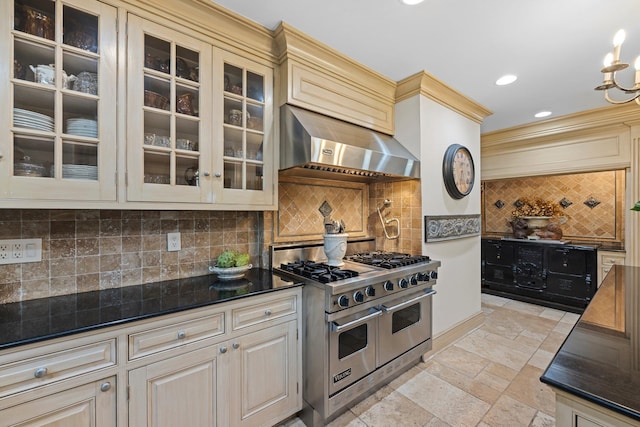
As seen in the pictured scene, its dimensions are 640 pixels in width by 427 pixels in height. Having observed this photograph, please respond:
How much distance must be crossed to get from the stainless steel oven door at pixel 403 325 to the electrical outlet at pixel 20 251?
208 cm

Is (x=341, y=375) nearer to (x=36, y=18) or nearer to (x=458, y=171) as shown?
(x=458, y=171)

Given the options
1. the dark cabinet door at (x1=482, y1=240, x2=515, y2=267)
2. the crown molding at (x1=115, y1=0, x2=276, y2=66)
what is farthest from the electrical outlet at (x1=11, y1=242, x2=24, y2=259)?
the dark cabinet door at (x1=482, y1=240, x2=515, y2=267)

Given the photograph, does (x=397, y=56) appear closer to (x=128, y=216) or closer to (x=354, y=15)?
(x=354, y=15)

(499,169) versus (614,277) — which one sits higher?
(499,169)

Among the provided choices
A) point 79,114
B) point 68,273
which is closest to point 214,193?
point 79,114

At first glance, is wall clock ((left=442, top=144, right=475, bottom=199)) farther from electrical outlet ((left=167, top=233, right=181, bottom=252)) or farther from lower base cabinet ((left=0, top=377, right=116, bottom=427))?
lower base cabinet ((left=0, top=377, right=116, bottom=427))

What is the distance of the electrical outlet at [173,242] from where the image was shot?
1835 millimetres

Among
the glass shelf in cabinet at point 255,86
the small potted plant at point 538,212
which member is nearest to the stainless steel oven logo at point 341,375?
the glass shelf in cabinet at point 255,86

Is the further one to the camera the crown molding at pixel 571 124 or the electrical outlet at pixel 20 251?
the crown molding at pixel 571 124

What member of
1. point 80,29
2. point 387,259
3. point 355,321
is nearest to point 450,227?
point 387,259

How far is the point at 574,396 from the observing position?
728mm

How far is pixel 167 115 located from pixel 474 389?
2898mm

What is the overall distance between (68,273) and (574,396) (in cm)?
223

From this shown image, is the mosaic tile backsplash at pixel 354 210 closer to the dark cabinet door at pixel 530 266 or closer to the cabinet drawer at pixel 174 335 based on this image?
the cabinet drawer at pixel 174 335
